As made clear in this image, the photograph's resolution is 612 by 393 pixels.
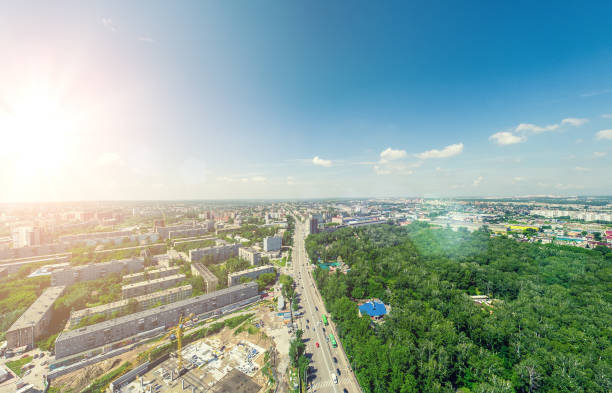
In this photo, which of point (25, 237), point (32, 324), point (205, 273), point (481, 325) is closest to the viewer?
point (481, 325)

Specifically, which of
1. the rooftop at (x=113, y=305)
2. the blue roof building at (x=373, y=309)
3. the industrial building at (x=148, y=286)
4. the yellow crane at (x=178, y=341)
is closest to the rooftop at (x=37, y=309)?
the rooftop at (x=113, y=305)

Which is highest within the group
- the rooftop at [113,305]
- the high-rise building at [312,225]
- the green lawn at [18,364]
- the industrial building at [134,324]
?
the high-rise building at [312,225]

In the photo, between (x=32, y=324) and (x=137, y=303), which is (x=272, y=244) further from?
(x=32, y=324)

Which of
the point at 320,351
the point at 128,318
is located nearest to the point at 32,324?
the point at 128,318

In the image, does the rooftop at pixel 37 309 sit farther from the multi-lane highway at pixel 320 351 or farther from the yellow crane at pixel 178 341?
the multi-lane highway at pixel 320 351

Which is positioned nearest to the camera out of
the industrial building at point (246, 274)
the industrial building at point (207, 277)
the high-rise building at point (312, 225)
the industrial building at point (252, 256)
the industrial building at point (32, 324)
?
the industrial building at point (32, 324)

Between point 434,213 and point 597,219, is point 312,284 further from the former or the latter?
point 597,219

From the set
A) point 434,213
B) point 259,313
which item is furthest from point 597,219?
point 259,313
